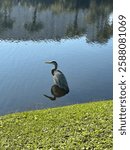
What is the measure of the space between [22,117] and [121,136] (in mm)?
15959

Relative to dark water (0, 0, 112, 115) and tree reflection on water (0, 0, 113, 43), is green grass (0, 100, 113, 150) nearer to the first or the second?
dark water (0, 0, 112, 115)

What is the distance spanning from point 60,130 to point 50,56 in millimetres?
27265

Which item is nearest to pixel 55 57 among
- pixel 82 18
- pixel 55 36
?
pixel 55 36

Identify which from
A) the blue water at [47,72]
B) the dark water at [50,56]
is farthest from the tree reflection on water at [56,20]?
the blue water at [47,72]

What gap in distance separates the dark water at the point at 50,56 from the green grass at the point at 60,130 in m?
7.08

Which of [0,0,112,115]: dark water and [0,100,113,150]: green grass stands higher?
[0,0,112,115]: dark water

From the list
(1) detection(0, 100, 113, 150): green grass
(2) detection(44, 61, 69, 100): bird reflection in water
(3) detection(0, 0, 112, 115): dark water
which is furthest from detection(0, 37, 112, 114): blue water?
(1) detection(0, 100, 113, 150): green grass

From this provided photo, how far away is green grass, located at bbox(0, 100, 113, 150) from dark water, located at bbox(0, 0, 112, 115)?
23.2ft

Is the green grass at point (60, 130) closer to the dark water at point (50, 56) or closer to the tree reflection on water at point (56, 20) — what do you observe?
the dark water at point (50, 56)

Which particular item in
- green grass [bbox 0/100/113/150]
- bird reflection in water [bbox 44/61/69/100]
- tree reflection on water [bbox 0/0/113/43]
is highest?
tree reflection on water [bbox 0/0/113/43]

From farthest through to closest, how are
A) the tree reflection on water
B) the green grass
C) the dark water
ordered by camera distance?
the tree reflection on water, the dark water, the green grass

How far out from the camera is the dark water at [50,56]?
3173 centimetres

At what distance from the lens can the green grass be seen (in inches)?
655

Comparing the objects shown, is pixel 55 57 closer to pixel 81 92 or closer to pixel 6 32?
pixel 81 92
